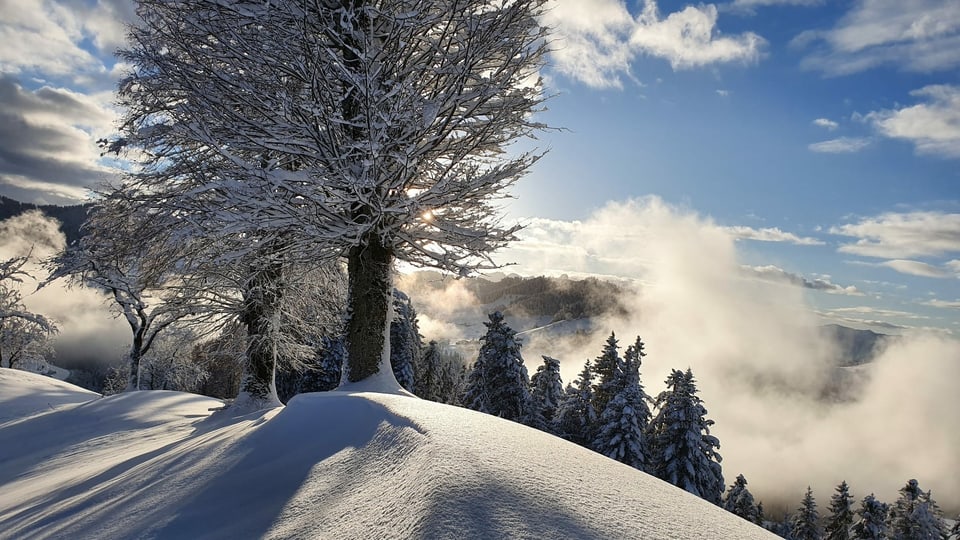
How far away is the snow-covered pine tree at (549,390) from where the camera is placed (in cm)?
3297

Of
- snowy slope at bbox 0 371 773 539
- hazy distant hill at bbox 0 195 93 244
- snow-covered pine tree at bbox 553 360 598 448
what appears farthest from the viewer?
hazy distant hill at bbox 0 195 93 244

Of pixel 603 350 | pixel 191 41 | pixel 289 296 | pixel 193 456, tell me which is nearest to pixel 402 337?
pixel 603 350

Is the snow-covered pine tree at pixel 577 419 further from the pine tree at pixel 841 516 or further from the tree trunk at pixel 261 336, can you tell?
the tree trunk at pixel 261 336

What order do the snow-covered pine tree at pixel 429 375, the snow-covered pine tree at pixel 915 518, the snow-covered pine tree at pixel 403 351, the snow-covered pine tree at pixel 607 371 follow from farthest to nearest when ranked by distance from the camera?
the snow-covered pine tree at pixel 429 375, the snow-covered pine tree at pixel 403 351, the snow-covered pine tree at pixel 915 518, the snow-covered pine tree at pixel 607 371

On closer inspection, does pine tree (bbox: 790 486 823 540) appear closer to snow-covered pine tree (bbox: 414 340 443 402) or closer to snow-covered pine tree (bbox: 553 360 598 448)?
snow-covered pine tree (bbox: 553 360 598 448)

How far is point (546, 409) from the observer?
32969mm

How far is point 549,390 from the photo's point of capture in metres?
33.5

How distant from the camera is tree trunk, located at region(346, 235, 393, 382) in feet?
26.3

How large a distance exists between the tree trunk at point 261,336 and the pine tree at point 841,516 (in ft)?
127

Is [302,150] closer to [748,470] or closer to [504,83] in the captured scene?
[504,83]

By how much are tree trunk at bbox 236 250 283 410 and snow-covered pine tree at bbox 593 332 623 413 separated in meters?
23.0

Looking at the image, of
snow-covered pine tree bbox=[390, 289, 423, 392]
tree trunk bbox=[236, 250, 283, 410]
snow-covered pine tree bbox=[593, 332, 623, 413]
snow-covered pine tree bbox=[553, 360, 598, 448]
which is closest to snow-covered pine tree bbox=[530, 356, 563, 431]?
snow-covered pine tree bbox=[553, 360, 598, 448]

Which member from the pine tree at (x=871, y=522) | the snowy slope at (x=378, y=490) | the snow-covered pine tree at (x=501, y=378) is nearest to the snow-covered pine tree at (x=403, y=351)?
the snow-covered pine tree at (x=501, y=378)

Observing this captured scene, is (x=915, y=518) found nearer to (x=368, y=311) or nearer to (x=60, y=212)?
(x=368, y=311)
